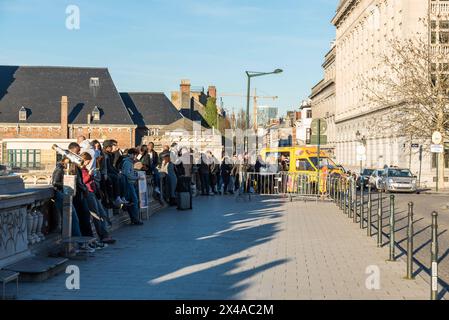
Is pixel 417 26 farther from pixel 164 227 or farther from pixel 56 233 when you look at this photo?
pixel 56 233

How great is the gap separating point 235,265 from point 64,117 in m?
80.8

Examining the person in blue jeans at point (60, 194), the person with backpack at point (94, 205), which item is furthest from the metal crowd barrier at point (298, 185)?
the person in blue jeans at point (60, 194)

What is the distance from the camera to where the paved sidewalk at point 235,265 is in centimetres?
895

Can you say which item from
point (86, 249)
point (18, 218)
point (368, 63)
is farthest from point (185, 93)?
point (18, 218)

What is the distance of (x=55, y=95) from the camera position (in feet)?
303

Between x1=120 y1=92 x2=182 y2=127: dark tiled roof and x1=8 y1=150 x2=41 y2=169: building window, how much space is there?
57.4 metres

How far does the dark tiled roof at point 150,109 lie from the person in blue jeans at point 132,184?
262 feet

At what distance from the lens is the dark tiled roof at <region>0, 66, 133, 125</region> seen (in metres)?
90.4

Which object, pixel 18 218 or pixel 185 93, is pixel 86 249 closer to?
pixel 18 218

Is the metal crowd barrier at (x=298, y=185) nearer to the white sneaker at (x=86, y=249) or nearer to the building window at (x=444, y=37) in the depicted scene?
the building window at (x=444, y=37)

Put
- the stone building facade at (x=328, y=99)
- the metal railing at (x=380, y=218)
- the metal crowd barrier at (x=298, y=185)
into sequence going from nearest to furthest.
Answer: the metal railing at (x=380, y=218) < the metal crowd barrier at (x=298, y=185) < the stone building facade at (x=328, y=99)

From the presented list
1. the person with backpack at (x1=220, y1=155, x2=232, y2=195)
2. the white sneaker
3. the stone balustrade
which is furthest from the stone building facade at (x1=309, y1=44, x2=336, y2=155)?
the stone balustrade

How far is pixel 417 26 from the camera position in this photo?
5400cm
